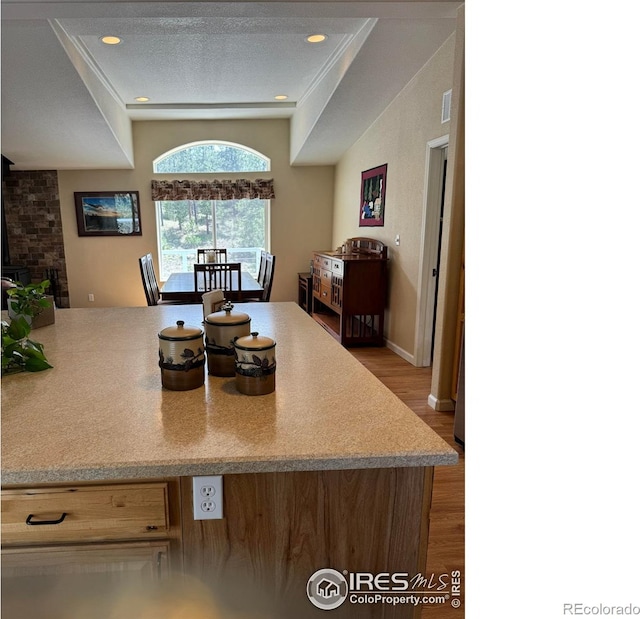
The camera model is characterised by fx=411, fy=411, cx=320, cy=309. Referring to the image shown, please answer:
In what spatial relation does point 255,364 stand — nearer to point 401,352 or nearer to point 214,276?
point 214,276

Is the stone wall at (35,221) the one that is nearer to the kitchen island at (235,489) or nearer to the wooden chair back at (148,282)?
the wooden chair back at (148,282)

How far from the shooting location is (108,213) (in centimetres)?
591

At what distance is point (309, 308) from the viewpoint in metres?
5.86

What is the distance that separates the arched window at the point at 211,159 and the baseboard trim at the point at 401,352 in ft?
11.0

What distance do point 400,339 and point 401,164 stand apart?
5.59 ft

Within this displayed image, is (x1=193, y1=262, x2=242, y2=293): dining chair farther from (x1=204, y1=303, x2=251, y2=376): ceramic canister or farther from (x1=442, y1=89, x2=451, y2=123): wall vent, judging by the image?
(x1=204, y1=303, x2=251, y2=376): ceramic canister

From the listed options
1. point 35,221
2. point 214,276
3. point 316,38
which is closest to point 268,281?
point 214,276

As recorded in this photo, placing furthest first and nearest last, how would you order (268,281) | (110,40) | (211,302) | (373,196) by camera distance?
(373,196) < (268,281) < (110,40) < (211,302)

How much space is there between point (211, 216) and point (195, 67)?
251 cm

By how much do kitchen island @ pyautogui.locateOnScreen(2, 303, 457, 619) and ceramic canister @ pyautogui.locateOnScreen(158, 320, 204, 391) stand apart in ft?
0.24

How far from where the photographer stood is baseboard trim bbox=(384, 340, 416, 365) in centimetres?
388

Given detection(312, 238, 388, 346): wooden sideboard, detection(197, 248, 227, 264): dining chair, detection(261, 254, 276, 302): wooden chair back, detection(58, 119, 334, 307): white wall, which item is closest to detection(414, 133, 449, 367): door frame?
detection(312, 238, 388, 346): wooden sideboard
